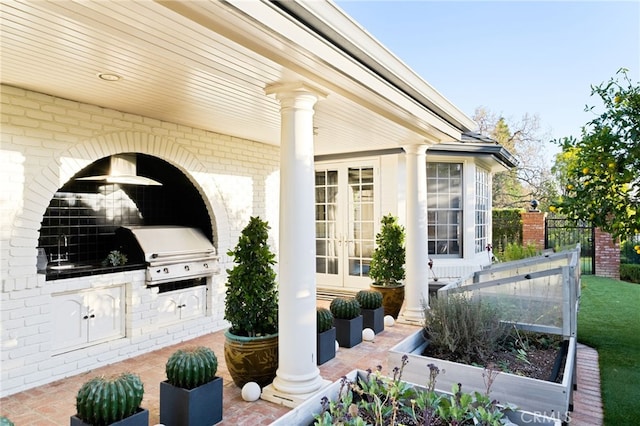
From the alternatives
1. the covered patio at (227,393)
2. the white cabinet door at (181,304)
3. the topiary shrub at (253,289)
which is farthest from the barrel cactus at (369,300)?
the white cabinet door at (181,304)

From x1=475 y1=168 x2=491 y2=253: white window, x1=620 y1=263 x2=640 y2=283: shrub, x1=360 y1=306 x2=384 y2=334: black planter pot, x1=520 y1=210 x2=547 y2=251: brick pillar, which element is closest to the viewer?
x1=360 y1=306 x2=384 y2=334: black planter pot

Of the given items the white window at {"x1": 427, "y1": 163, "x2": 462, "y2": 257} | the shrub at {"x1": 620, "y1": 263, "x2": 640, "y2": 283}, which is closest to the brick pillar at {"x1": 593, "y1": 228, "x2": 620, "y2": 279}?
the shrub at {"x1": 620, "y1": 263, "x2": 640, "y2": 283}

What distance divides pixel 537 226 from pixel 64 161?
11838 millimetres

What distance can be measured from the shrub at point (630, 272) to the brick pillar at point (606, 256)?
0.36 ft

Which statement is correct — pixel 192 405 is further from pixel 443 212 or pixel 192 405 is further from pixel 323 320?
pixel 443 212

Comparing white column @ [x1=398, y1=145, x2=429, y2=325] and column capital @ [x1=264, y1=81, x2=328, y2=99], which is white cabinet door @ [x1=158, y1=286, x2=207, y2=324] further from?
column capital @ [x1=264, y1=81, x2=328, y2=99]

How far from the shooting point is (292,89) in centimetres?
336

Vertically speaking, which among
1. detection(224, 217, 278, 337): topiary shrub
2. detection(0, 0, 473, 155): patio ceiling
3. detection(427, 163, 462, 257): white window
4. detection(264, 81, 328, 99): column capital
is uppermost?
detection(0, 0, 473, 155): patio ceiling

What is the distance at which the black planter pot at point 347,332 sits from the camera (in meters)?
5.03

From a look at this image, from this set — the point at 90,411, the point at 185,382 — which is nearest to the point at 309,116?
the point at 185,382

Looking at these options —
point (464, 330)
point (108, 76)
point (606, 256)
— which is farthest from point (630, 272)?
point (108, 76)

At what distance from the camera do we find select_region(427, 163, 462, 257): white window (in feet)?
26.3

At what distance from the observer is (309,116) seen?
11.4 ft

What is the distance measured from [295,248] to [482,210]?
6744 mm
